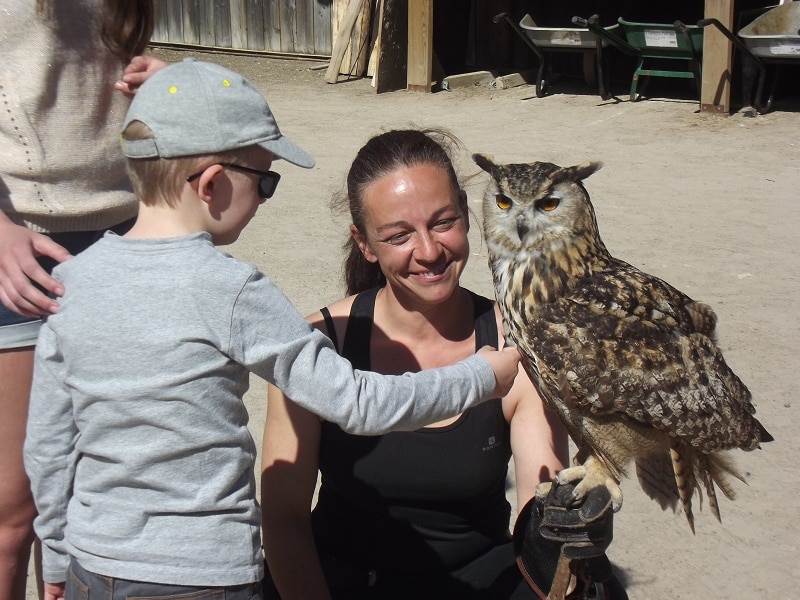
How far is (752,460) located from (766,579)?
712mm

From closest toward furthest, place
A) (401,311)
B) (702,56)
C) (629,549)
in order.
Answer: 1. (401,311)
2. (629,549)
3. (702,56)

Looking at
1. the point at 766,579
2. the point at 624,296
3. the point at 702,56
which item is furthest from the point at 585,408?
the point at 702,56

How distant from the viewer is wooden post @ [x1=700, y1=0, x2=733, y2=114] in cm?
945

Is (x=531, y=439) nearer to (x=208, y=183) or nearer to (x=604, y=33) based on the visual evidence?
(x=208, y=183)

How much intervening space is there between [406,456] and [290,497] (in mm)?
315

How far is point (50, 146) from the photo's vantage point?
209 centimetres

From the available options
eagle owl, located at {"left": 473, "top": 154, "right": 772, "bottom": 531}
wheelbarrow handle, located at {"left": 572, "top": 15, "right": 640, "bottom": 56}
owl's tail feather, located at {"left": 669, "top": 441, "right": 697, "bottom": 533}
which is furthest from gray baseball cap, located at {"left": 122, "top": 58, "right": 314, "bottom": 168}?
wheelbarrow handle, located at {"left": 572, "top": 15, "right": 640, "bottom": 56}

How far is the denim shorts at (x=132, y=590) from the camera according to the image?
1.70 meters

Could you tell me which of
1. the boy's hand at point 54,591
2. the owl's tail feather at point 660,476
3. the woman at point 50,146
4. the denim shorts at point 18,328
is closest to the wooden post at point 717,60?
the owl's tail feather at point 660,476

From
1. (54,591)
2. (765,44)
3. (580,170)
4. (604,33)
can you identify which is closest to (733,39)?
(765,44)

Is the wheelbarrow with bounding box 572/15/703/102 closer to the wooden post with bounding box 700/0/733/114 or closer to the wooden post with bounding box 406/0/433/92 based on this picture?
the wooden post with bounding box 700/0/733/114

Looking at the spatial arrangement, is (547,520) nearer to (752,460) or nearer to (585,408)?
(585,408)

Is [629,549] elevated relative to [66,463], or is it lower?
lower

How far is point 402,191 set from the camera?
7.50ft
